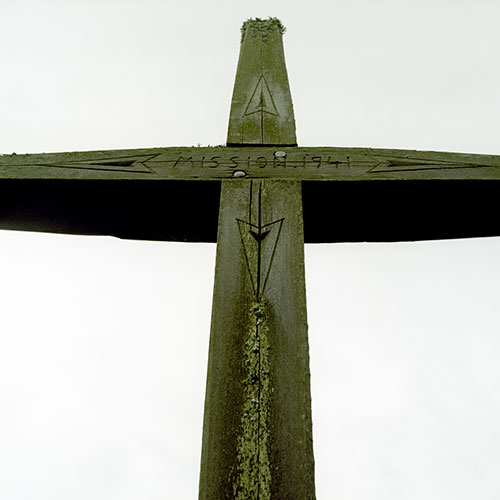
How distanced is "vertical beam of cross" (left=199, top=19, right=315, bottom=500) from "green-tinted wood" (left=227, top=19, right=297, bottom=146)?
1.24ft

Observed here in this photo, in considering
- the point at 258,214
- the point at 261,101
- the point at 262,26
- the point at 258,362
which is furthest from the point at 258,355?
the point at 262,26

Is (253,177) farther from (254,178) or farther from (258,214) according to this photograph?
(258,214)

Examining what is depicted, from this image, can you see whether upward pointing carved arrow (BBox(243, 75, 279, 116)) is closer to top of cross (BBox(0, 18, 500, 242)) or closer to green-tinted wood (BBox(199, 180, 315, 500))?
top of cross (BBox(0, 18, 500, 242))

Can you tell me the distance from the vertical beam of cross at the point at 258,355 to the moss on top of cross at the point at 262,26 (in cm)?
118

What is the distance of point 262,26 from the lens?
2.66m

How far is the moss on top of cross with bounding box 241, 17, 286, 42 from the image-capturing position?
2621 millimetres

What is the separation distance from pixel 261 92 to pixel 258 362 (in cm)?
144

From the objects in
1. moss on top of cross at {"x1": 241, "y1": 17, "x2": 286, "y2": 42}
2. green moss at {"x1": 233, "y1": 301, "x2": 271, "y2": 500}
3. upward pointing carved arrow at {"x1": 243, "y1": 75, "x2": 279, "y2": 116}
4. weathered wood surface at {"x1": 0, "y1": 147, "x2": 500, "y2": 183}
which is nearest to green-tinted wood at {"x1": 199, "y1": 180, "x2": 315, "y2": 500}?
green moss at {"x1": 233, "y1": 301, "x2": 271, "y2": 500}

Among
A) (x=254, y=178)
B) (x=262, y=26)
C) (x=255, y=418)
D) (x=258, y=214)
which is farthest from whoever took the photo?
(x=262, y=26)

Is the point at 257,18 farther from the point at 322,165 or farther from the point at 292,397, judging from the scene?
the point at 292,397

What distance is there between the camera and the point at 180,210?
2088mm

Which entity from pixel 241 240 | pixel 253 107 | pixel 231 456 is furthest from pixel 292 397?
pixel 253 107

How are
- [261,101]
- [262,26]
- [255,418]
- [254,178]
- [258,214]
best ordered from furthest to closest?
[262,26]
[261,101]
[254,178]
[258,214]
[255,418]

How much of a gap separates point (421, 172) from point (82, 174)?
135 cm
